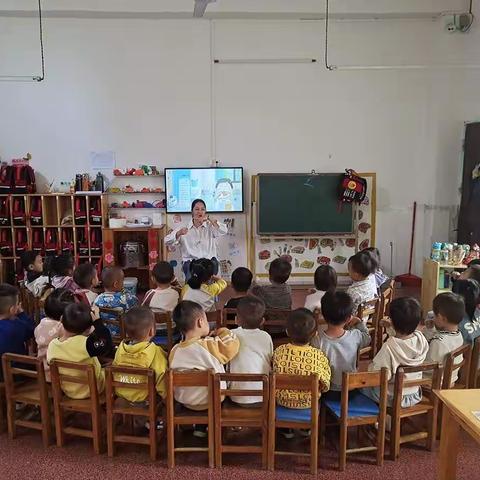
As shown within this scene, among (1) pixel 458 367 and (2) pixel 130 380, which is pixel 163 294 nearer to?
(2) pixel 130 380

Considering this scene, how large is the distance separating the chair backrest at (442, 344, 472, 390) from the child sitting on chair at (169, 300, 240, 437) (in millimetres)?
1086

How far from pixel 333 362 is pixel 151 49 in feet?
15.8

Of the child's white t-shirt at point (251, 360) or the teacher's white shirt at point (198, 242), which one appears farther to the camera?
the teacher's white shirt at point (198, 242)

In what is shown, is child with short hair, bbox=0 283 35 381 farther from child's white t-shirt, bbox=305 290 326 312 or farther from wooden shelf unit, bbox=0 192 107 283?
wooden shelf unit, bbox=0 192 107 283

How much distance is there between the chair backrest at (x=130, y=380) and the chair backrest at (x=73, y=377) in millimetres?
82

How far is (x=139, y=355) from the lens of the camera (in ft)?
7.93

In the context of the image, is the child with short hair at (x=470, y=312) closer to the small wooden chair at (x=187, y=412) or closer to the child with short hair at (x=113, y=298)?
the small wooden chair at (x=187, y=412)

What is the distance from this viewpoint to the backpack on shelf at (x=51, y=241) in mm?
5852

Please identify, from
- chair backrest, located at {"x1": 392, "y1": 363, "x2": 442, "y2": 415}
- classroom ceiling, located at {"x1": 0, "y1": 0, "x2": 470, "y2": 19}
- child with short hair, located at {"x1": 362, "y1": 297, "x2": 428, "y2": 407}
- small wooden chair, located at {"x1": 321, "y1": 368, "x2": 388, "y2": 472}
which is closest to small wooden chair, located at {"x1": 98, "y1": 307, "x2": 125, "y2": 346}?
small wooden chair, located at {"x1": 321, "y1": 368, "x2": 388, "y2": 472}

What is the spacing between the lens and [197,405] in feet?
7.92

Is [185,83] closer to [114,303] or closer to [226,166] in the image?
[226,166]

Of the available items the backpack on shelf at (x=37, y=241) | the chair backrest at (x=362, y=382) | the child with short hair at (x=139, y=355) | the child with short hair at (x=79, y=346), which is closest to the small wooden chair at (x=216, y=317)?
the child with short hair at (x=139, y=355)

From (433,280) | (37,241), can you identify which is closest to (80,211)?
(37,241)

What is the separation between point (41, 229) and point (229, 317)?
371 cm
